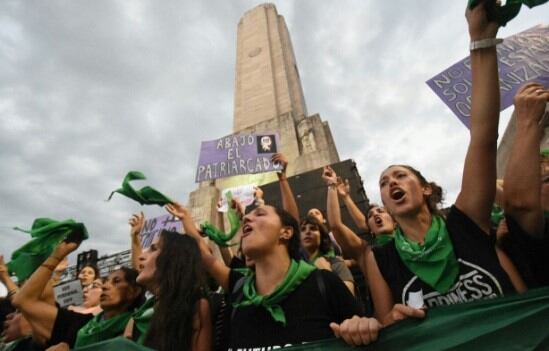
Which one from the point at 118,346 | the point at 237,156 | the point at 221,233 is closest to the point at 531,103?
the point at 118,346

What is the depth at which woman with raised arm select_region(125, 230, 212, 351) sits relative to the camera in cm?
188

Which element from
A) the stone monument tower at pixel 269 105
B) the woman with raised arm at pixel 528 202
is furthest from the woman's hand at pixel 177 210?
the stone monument tower at pixel 269 105

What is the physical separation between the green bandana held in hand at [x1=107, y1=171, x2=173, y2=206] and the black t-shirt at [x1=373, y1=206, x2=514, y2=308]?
234 centimetres

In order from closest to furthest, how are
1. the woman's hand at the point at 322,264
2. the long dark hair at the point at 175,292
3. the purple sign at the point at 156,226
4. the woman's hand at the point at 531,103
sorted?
1. the woman's hand at the point at 531,103
2. the long dark hair at the point at 175,292
3. the woman's hand at the point at 322,264
4. the purple sign at the point at 156,226

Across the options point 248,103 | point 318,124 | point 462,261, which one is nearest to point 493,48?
point 462,261

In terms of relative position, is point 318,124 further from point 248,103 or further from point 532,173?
point 532,173

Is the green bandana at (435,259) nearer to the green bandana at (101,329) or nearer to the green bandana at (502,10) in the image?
the green bandana at (502,10)

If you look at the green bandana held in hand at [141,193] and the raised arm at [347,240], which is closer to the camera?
the raised arm at [347,240]

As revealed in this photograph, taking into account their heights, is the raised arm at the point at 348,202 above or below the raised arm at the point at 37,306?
above

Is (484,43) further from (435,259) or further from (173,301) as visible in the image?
(173,301)

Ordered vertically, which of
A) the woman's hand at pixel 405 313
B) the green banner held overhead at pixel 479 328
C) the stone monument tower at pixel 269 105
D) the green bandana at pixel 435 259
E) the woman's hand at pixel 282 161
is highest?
the stone monument tower at pixel 269 105

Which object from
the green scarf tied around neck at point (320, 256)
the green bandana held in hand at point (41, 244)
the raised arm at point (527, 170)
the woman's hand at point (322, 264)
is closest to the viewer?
the raised arm at point (527, 170)

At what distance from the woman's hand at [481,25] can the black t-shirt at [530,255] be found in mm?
768

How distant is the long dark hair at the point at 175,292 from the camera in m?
1.86
